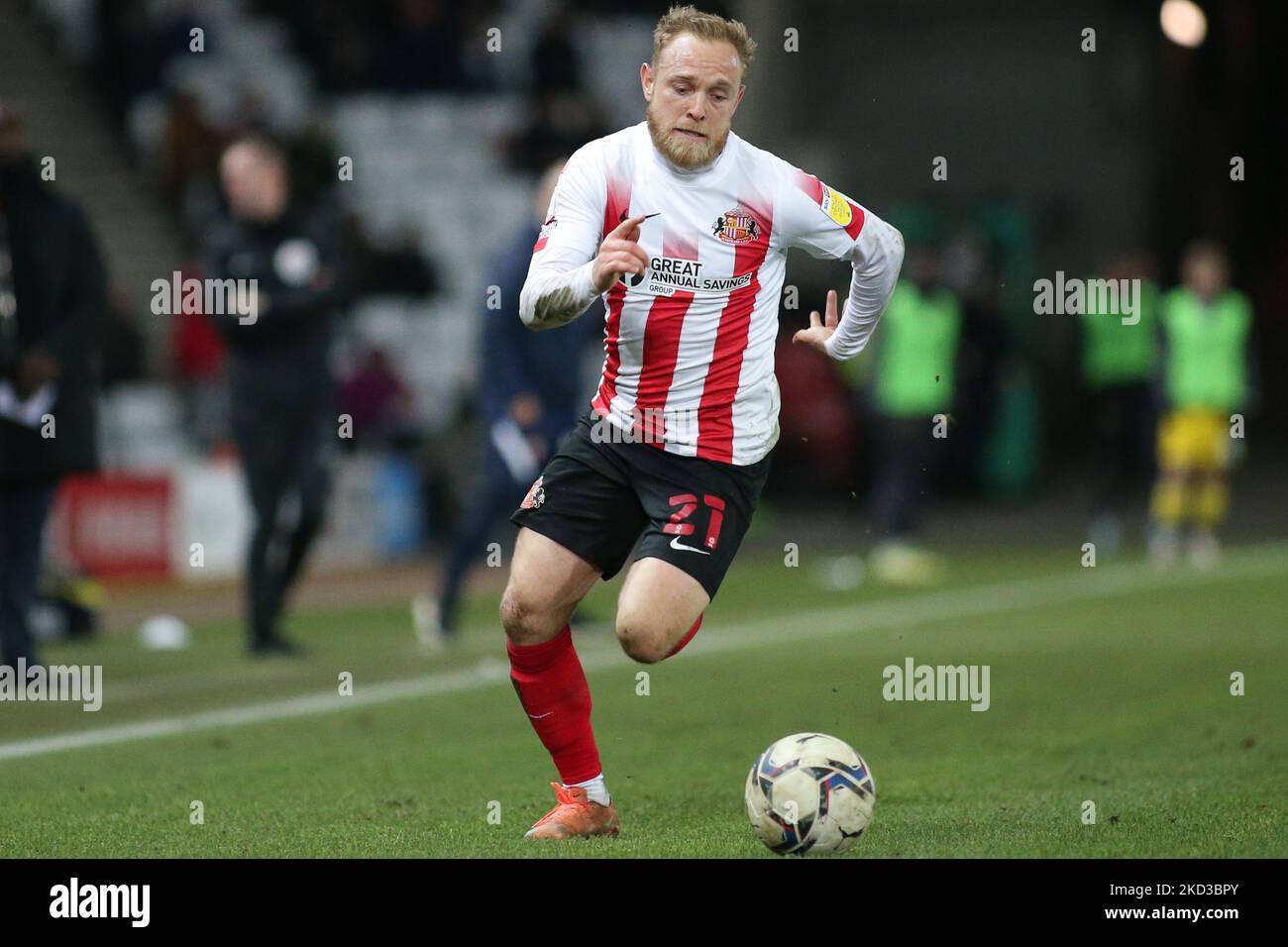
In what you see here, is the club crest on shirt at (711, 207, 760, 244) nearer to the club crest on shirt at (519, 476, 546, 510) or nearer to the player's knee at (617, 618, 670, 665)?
the club crest on shirt at (519, 476, 546, 510)

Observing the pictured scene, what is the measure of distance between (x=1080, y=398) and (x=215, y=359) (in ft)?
35.7

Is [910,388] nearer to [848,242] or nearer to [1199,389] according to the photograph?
[1199,389]

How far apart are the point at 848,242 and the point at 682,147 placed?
653mm

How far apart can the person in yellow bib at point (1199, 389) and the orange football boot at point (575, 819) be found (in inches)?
457

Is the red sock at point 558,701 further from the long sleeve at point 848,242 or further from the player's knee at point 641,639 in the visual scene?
the long sleeve at point 848,242

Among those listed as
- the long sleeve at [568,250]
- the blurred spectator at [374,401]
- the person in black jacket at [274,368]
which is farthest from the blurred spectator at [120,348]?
the long sleeve at [568,250]

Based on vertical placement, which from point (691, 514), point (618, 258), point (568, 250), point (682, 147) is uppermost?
point (682, 147)

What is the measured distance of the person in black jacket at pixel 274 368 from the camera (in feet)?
35.9

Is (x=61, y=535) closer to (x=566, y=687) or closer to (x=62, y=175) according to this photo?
(x=62, y=175)

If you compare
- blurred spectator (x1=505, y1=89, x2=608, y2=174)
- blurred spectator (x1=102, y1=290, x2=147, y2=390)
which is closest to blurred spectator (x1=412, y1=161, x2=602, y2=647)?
blurred spectator (x1=102, y1=290, x2=147, y2=390)

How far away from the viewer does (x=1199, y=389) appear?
686 inches

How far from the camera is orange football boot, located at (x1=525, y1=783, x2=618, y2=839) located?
6.21 metres

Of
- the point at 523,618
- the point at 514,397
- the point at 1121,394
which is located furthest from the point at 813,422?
the point at 523,618

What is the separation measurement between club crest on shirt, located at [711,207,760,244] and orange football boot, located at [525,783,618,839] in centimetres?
173
